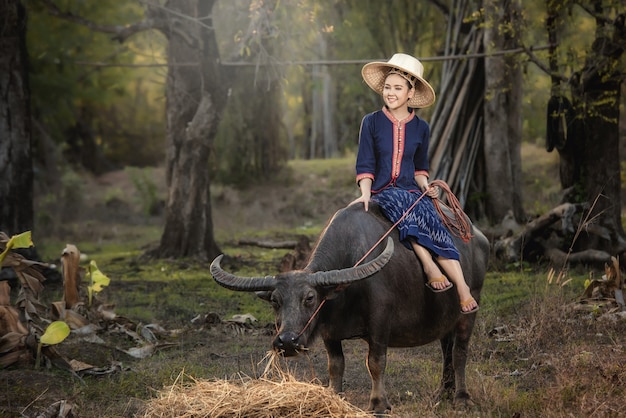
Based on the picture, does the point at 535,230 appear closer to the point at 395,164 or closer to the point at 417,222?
the point at 395,164

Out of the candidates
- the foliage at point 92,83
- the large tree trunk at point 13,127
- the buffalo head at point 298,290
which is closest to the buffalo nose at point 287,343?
the buffalo head at point 298,290

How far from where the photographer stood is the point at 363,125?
5.36 meters

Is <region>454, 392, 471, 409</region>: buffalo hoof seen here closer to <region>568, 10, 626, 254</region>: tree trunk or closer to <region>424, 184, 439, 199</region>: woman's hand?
<region>424, 184, 439, 199</region>: woman's hand

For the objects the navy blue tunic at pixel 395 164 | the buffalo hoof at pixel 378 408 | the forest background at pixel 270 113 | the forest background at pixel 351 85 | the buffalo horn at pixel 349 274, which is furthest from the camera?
the forest background at pixel 351 85

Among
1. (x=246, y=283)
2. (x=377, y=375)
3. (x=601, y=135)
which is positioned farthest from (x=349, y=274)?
(x=601, y=135)

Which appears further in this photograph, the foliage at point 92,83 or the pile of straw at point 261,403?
the foliage at point 92,83

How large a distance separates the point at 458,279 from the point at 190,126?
354 inches

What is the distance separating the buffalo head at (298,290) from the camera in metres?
4.36

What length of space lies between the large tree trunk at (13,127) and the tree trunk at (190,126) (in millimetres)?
2918

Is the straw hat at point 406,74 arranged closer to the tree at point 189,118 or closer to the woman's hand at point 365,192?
the woman's hand at point 365,192

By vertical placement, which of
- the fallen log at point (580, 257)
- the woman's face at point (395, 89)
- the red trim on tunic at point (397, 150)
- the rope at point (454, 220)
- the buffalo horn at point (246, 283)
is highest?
the woman's face at point (395, 89)

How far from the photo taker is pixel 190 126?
13.4 m

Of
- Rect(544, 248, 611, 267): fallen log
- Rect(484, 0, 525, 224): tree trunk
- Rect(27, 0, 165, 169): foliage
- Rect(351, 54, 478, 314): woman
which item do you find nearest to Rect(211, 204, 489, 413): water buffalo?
Rect(351, 54, 478, 314): woman

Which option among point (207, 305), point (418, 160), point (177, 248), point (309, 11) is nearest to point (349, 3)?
point (309, 11)
